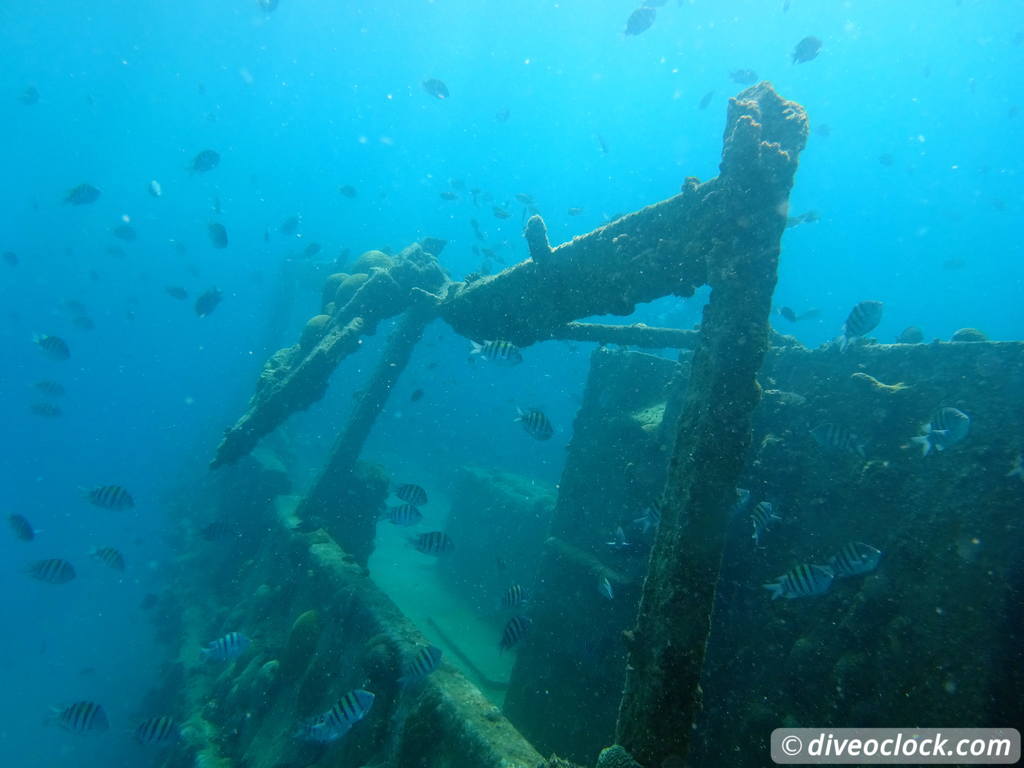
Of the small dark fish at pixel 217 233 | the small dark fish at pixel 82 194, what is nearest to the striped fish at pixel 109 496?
the small dark fish at pixel 217 233

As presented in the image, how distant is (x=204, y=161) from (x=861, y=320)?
15.0 m

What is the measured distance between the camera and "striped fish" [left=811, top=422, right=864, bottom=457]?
491 cm

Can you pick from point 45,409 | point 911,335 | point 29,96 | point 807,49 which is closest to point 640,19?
point 807,49

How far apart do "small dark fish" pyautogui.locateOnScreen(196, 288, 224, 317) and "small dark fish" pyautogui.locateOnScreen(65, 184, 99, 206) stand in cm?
537

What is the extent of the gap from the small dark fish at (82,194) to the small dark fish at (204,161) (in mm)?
2718

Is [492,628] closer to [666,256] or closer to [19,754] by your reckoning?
[666,256]

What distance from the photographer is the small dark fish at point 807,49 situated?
1138 cm

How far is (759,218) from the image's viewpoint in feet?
12.8

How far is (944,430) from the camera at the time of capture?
428 cm

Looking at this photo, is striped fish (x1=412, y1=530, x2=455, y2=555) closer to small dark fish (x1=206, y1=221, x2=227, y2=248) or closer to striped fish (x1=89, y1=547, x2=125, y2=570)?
striped fish (x1=89, y1=547, x2=125, y2=570)

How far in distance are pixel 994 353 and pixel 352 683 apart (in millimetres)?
7573

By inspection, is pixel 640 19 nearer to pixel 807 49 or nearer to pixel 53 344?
pixel 807 49

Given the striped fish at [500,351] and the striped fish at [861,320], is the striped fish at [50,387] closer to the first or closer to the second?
the striped fish at [500,351]

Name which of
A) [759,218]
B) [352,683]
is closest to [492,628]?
[352,683]
